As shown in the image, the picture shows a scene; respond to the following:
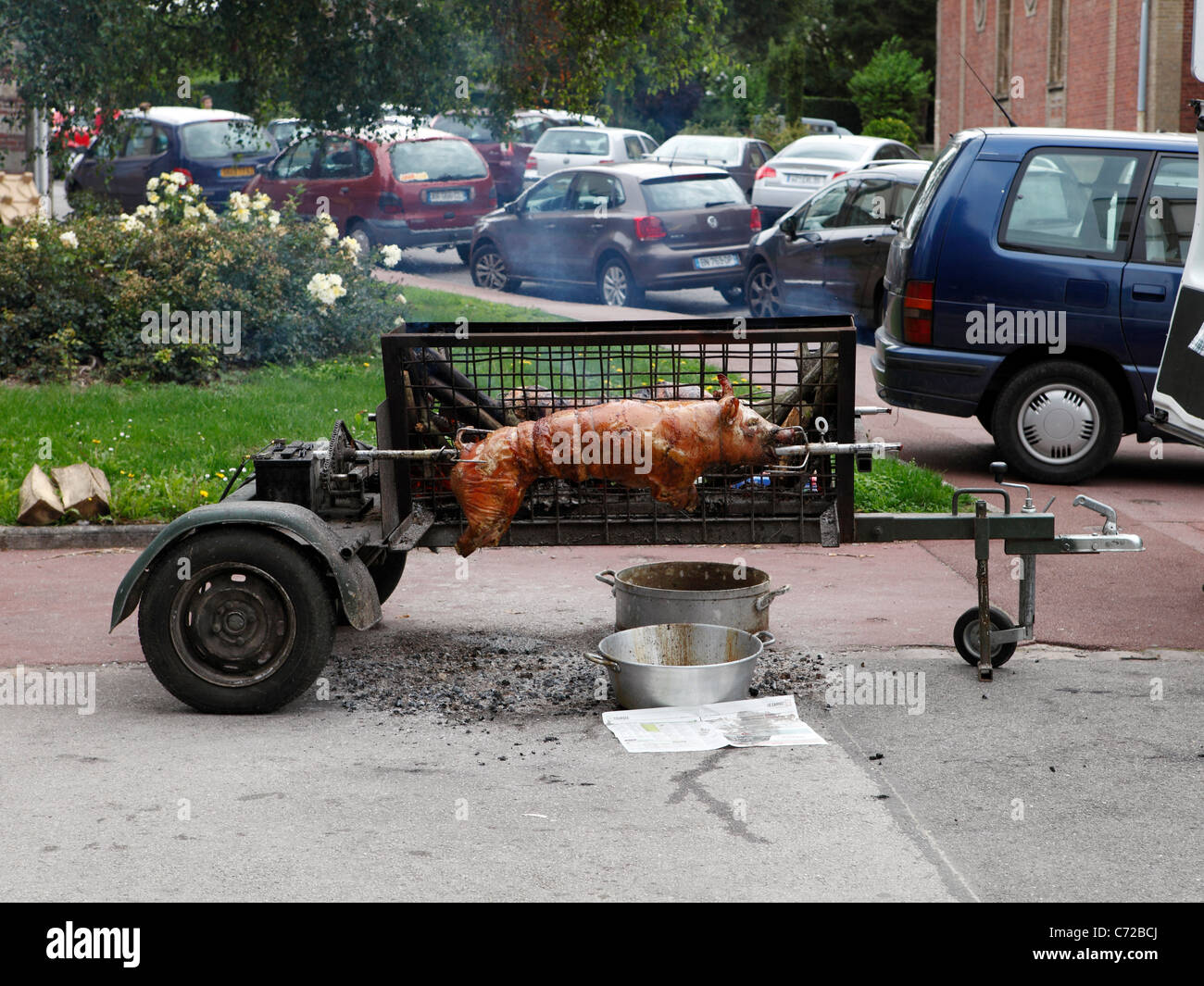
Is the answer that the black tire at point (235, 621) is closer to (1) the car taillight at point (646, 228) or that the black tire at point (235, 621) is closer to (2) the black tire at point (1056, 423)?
(2) the black tire at point (1056, 423)

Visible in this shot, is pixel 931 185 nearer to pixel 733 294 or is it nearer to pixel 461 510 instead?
pixel 461 510

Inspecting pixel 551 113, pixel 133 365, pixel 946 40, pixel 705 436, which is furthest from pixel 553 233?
pixel 946 40

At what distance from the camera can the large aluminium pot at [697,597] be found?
598 centimetres

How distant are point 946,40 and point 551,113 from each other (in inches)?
572

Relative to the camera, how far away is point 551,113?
2931cm

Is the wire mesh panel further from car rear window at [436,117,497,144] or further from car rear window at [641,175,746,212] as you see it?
car rear window at [436,117,497,144]

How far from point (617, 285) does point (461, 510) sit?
12578 millimetres

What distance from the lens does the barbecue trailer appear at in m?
5.43

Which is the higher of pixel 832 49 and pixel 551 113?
pixel 832 49

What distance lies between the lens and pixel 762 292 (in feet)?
55.6

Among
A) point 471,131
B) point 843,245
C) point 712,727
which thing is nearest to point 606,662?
point 712,727

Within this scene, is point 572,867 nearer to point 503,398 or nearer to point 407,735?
point 407,735

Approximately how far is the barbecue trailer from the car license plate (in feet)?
37.8

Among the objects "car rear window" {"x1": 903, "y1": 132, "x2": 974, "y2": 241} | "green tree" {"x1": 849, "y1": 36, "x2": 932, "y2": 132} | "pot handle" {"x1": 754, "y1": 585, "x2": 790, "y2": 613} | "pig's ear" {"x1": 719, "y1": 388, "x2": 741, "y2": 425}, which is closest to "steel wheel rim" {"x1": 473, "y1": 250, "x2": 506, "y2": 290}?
"car rear window" {"x1": 903, "y1": 132, "x2": 974, "y2": 241}
